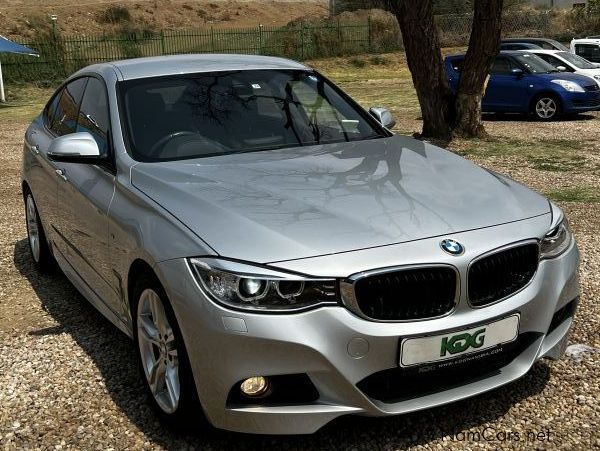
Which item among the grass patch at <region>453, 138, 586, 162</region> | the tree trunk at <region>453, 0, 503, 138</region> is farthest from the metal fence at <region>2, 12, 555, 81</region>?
the grass patch at <region>453, 138, 586, 162</region>

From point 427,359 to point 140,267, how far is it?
132 centimetres

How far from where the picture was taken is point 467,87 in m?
13.0

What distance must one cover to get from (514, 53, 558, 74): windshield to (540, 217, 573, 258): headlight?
47.2 ft

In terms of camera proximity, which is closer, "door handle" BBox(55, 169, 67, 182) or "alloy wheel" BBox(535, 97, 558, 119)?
"door handle" BBox(55, 169, 67, 182)

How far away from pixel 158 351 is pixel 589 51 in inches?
807

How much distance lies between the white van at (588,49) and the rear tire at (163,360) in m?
20.2

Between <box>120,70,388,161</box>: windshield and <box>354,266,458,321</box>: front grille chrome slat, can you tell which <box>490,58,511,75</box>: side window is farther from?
<box>354,266,458,321</box>: front grille chrome slat

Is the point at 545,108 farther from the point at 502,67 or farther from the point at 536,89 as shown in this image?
the point at 502,67

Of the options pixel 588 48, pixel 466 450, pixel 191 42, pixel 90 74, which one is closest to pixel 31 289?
pixel 90 74

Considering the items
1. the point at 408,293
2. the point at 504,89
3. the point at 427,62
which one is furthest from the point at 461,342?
the point at 504,89

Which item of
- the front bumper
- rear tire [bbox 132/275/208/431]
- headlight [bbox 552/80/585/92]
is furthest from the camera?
headlight [bbox 552/80/585/92]

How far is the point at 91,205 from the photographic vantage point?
423cm

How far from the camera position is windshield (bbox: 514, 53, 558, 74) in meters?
17.3

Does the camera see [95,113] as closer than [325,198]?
No
